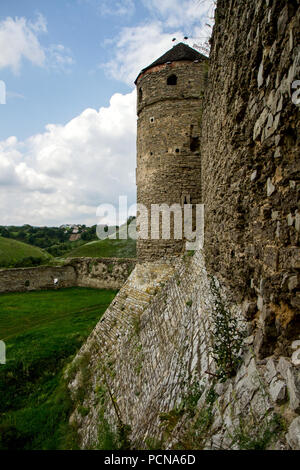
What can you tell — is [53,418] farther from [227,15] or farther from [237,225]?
[227,15]

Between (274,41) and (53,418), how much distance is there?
8669 millimetres

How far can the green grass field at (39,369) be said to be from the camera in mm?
6464

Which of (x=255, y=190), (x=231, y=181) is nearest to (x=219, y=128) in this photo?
(x=231, y=181)

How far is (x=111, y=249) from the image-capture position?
3584 cm

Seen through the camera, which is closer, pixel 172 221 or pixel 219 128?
pixel 219 128

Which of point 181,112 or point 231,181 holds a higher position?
point 181,112

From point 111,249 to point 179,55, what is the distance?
92.9ft

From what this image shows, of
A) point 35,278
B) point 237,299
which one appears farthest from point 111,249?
point 237,299

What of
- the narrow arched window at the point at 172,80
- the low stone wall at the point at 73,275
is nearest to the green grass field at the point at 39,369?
the low stone wall at the point at 73,275

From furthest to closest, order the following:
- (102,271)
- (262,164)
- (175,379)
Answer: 1. (102,271)
2. (175,379)
3. (262,164)

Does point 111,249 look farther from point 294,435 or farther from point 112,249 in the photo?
point 294,435

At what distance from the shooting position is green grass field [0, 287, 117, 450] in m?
6.46
